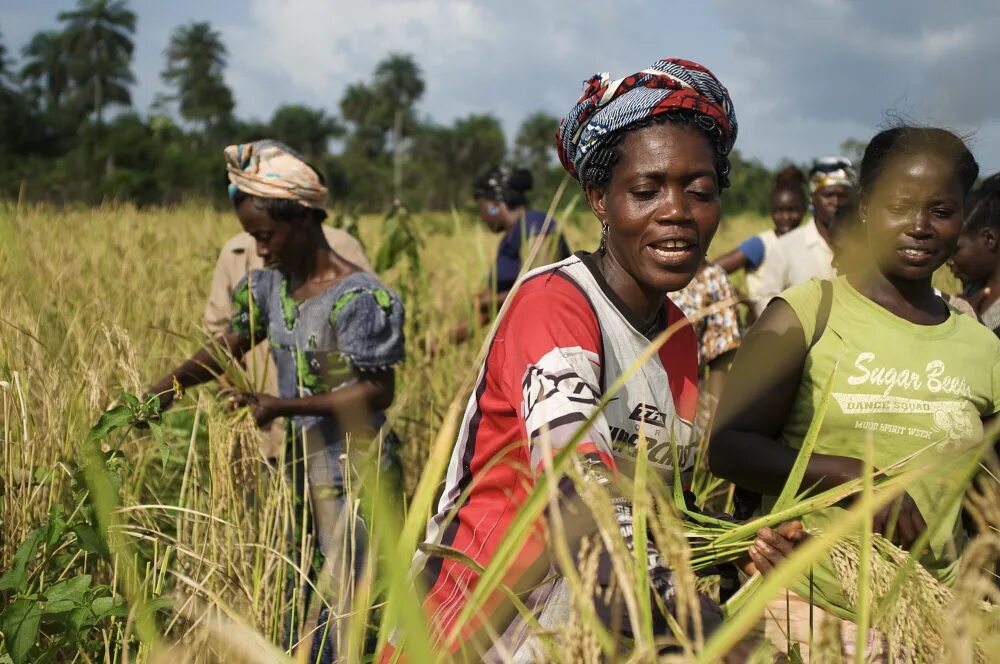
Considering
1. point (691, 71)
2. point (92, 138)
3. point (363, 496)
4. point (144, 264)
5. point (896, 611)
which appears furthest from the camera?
point (92, 138)

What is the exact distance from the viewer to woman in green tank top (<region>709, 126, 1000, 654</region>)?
159 centimetres

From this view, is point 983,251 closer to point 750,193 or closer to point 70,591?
point 70,591

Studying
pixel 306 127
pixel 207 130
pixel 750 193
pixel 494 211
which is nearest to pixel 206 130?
pixel 207 130

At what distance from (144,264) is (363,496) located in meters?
3.68

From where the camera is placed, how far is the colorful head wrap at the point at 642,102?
4.17 ft

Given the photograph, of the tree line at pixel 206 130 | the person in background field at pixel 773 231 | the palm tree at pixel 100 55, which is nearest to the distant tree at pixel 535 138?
the tree line at pixel 206 130

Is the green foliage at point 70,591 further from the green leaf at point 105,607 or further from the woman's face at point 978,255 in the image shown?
the woman's face at point 978,255

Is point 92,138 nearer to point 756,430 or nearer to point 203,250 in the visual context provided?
point 203,250

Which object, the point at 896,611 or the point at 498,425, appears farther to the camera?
the point at 498,425

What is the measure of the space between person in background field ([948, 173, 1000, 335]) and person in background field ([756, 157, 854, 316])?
1203mm

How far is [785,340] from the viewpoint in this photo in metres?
1.65

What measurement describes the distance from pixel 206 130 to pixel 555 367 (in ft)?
208

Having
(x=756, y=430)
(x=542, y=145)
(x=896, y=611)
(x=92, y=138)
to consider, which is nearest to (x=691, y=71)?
(x=756, y=430)

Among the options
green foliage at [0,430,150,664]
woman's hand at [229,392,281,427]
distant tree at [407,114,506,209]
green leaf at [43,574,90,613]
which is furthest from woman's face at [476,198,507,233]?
distant tree at [407,114,506,209]
